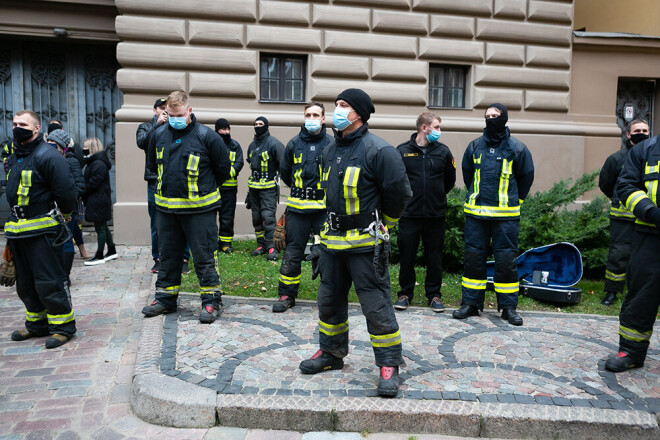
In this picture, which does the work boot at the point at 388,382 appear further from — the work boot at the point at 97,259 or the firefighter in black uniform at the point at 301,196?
the work boot at the point at 97,259

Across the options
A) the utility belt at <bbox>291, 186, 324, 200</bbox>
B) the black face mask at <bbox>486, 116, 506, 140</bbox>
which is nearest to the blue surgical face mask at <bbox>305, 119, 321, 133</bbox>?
the utility belt at <bbox>291, 186, 324, 200</bbox>

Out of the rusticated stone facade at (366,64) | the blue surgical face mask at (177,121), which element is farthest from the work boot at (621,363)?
the rusticated stone facade at (366,64)

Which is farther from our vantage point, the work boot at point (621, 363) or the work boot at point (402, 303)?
the work boot at point (402, 303)

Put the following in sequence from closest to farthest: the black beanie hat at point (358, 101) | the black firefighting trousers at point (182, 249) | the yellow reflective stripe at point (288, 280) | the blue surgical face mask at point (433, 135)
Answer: the black beanie hat at point (358, 101) → the black firefighting trousers at point (182, 249) → the blue surgical face mask at point (433, 135) → the yellow reflective stripe at point (288, 280)

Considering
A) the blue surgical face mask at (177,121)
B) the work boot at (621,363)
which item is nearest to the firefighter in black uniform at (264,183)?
the blue surgical face mask at (177,121)

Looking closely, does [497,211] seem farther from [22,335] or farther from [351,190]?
[22,335]

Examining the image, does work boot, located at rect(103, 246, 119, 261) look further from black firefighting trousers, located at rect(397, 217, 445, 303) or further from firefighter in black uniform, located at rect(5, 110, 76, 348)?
black firefighting trousers, located at rect(397, 217, 445, 303)

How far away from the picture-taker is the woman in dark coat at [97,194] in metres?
8.91

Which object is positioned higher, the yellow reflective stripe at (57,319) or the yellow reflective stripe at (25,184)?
the yellow reflective stripe at (25,184)

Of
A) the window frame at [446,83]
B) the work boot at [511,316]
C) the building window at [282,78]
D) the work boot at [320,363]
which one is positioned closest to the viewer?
the work boot at [320,363]

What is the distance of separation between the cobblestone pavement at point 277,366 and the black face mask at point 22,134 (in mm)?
1887

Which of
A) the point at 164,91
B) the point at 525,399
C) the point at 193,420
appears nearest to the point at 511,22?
the point at 164,91

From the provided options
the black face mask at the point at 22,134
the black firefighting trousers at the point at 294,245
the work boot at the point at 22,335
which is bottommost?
the work boot at the point at 22,335

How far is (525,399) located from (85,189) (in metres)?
7.24
